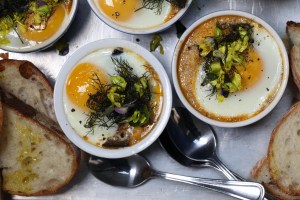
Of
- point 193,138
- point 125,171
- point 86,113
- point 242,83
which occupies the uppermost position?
point 242,83

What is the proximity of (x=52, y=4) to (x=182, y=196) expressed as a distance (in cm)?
87

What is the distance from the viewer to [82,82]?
60.7 inches

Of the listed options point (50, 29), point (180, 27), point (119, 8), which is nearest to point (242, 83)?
point (180, 27)

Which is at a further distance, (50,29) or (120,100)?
(50,29)

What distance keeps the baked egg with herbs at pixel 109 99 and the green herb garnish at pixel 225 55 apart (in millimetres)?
187

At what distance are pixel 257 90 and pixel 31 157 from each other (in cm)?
85

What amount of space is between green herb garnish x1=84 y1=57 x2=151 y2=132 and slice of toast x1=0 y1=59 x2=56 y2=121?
223 mm

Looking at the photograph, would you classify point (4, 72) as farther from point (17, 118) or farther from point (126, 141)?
point (126, 141)

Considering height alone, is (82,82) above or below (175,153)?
above

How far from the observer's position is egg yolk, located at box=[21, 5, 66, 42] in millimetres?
1641

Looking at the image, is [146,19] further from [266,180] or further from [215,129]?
[266,180]

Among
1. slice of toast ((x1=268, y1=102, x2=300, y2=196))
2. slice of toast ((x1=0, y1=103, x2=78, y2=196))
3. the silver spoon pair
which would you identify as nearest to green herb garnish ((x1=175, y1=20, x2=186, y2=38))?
the silver spoon pair

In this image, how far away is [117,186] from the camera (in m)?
1.72

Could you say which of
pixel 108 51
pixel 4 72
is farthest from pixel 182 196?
pixel 4 72
